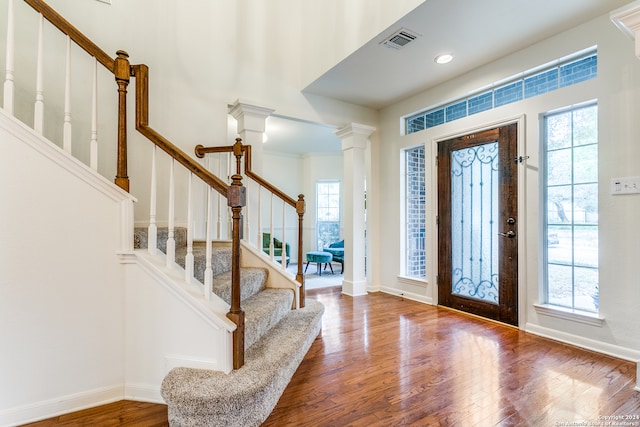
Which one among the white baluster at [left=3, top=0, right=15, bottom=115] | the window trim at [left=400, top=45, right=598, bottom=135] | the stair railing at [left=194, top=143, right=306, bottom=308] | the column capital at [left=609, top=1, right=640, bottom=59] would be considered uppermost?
the window trim at [left=400, top=45, right=598, bottom=135]

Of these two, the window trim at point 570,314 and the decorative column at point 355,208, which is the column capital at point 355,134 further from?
the window trim at point 570,314

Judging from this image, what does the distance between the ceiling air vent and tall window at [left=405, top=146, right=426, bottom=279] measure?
1.52m

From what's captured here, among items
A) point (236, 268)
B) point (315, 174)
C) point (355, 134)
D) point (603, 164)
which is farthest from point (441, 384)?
point (315, 174)

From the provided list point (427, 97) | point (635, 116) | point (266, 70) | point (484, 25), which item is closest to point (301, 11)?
point (266, 70)

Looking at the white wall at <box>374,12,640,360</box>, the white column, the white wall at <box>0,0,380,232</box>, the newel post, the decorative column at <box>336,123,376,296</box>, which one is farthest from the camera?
the decorative column at <box>336,123,376,296</box>

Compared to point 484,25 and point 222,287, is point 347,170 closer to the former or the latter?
point 484,25

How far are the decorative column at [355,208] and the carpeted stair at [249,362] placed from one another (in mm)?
1547

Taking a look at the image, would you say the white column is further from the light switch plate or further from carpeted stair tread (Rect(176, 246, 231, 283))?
the light switch plate

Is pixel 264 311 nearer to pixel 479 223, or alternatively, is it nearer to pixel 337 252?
pixel 479 223

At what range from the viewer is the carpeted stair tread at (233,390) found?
1445mm

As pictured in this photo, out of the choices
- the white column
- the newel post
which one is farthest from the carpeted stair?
the white column

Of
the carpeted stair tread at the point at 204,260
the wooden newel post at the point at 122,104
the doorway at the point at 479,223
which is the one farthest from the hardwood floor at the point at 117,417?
the doorway at the point at 479,223

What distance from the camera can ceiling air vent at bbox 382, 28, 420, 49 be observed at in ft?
8.74

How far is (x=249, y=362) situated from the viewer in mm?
1754
